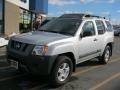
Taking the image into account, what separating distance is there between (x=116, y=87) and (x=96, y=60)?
4.56 meters

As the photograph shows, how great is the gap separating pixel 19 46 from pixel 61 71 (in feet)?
4.22

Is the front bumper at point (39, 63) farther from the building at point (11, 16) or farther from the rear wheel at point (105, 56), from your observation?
the building at point (11, 16)

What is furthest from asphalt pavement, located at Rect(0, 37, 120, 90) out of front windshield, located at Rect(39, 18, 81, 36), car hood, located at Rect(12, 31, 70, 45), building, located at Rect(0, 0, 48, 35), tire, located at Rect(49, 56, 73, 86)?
building, located at Rect(0, 0, 48, 35)

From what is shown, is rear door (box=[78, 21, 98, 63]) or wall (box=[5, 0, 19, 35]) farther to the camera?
wall (box=[5, 0, 19, 35])

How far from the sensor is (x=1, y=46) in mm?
17156

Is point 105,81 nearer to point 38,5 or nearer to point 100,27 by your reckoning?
point 100,27

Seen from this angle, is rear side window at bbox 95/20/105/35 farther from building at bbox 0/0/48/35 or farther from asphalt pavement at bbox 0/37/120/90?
building at bbox 0/0/48/35

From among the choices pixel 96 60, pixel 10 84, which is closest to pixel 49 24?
pixel 10 84

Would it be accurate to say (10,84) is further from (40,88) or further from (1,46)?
(1,46)

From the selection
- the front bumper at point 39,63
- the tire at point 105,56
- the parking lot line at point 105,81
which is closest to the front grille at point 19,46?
the front bumper at point 39,63

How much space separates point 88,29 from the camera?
10258mm

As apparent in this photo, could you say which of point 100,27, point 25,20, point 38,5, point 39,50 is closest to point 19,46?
point 39,50

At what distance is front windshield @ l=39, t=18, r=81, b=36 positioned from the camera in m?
9.50

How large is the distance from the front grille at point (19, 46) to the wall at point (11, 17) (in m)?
17.5
